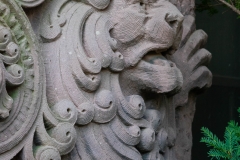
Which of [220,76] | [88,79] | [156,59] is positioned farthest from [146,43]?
[220,76]

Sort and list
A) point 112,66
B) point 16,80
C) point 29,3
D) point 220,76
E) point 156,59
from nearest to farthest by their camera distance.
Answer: point 16,80, point 29,3, point 112,66, point 156,59, point 220,76

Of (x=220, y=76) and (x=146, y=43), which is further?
(x=220, y=76)

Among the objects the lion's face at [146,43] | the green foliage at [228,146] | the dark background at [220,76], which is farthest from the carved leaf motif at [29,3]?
the dark background at [220,76]

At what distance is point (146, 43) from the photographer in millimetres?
2053

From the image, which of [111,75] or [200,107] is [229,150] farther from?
[200,107]

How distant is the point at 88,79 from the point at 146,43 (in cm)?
Answer: 25

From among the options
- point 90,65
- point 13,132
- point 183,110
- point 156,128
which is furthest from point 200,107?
point 13,132

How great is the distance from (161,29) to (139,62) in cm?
11

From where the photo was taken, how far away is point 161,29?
205 centimetres

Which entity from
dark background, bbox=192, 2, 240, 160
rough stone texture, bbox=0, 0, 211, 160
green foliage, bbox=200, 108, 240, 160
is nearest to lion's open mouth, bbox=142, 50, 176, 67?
rough stone texture, bbox=0, 0, 211, 160

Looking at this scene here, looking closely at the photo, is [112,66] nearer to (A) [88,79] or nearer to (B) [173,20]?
(A) [88,79]

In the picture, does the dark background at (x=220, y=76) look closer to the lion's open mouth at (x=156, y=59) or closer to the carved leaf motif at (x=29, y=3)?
the lion's open mouth at (x=156, y=59)

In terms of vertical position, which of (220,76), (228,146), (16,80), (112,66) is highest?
(16,80)

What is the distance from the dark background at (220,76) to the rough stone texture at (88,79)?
1.07 meters
